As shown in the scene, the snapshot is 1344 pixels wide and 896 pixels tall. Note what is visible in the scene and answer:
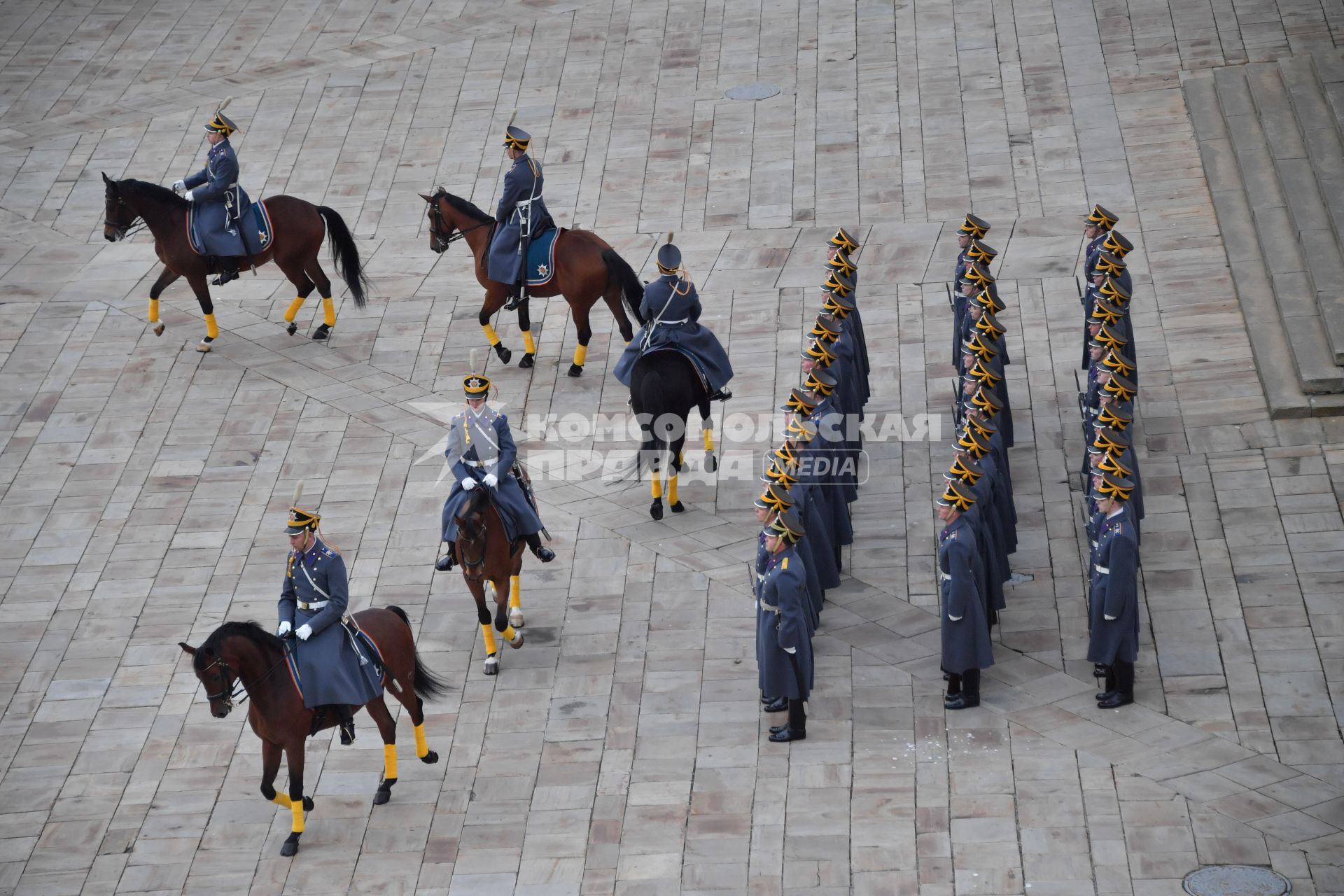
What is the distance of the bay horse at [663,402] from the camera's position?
598 inches

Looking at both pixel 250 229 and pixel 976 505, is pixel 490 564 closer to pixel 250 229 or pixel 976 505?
pixel 976 505

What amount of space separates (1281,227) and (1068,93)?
4.49 meters

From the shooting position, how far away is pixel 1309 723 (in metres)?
12.6

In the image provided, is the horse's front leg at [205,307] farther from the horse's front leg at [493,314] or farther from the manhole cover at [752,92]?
the manhole cover at [752,92]

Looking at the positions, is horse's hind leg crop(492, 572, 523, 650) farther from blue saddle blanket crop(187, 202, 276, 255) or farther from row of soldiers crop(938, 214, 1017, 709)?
blue saddle blanket crop(187, 202, 276, 255)

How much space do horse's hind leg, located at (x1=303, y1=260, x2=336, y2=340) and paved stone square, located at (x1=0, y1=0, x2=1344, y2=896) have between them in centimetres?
35

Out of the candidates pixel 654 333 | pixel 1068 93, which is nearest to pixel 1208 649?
pixel 654 333

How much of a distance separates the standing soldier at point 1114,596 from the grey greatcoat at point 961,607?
2.71ft

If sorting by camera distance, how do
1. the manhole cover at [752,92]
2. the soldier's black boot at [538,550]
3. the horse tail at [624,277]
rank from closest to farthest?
the soldier's black boot at [538,550], the horse tail at [624,277], the manhole cover at [752,92]

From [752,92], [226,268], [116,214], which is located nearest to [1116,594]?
[226,268]

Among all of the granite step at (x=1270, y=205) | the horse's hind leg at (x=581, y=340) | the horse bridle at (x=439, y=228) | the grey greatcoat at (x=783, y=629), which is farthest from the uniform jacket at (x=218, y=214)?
the granite step at (x=1270, y=205)

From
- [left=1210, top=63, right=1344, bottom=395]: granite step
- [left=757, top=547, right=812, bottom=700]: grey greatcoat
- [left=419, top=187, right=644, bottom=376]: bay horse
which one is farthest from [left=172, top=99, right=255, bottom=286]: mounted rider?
[left=1210, top=63, right=1344, bottom=395]: granite step

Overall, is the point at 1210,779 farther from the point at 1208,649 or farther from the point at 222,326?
the point at 222,326

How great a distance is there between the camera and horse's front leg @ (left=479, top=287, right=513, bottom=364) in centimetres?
1801
